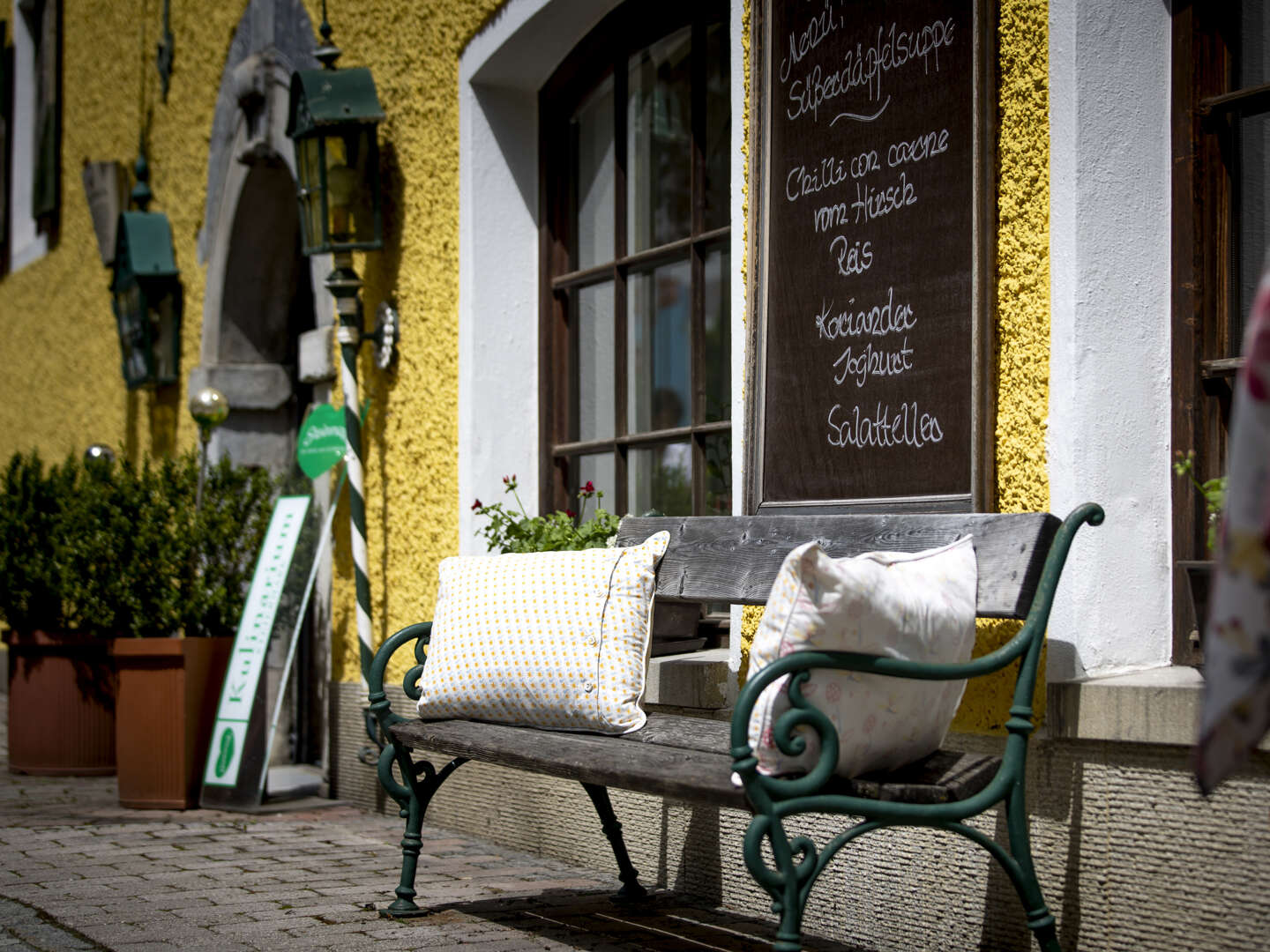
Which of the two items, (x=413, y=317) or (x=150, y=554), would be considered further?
(x=150, y=554)

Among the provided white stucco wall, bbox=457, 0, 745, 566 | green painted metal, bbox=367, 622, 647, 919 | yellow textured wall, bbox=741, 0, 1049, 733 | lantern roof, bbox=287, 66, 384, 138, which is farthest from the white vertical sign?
yellow textured wall, bbox=741, 0, 1049, 733

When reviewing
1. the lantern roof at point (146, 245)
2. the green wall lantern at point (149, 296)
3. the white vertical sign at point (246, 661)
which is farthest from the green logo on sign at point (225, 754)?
the lantern roof at point (146, 245)

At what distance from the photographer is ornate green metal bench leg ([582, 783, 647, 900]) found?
3896 mm

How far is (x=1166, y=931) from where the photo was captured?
9.46 feet

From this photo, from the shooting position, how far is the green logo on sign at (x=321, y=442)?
5.88 metres

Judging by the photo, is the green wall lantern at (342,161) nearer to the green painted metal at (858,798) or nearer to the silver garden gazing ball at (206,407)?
the silver garden gazing ball at (206,407)

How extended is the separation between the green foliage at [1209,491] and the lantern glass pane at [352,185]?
3.30 m

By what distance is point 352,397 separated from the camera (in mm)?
5730

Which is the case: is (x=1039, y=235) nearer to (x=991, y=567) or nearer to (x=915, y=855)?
(x=991, y=567)

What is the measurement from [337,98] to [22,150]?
6722mm

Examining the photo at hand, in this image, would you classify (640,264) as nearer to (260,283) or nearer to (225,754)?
(225,754)

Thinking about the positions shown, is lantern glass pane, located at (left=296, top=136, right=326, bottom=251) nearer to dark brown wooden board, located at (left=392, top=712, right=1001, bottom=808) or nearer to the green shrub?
the green shrub

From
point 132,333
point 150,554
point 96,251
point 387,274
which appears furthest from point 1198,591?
point 96,251

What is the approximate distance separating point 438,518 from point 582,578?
1.99 m
